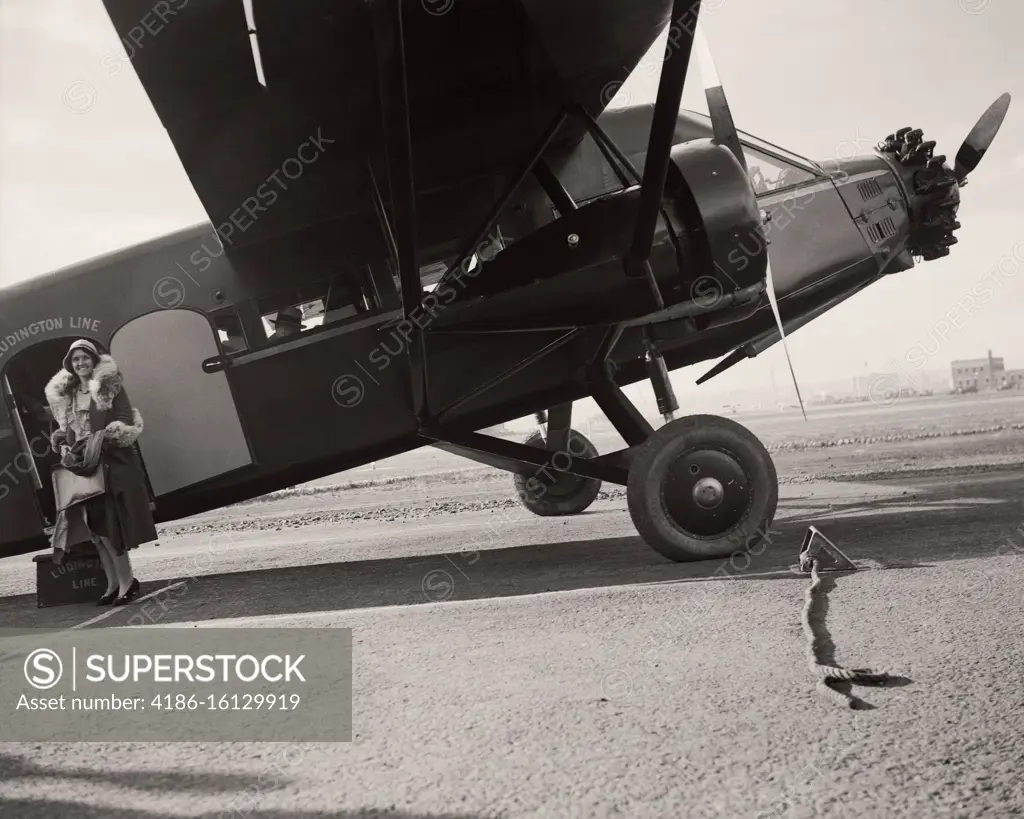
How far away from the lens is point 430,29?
530 cm

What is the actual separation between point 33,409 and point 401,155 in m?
3.77

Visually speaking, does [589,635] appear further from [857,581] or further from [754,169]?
[754,169]

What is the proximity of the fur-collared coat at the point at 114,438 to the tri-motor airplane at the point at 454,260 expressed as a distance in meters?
0.58

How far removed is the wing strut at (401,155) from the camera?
4.73m

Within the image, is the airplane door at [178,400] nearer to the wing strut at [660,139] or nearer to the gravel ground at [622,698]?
the gravel ground at [622,698]

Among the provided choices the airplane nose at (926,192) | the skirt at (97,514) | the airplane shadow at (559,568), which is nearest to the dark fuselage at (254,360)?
the skirt at (97,514)

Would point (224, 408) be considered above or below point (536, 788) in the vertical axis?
above

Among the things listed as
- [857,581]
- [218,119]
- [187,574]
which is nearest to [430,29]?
[218,119]

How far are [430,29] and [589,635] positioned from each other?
140 inches

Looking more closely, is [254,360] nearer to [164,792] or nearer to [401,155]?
[401,155]

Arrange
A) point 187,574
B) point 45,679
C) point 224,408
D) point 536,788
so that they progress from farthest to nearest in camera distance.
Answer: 1. point 187,574
2. point 224,408
3. point 45,679
4. point 536,788

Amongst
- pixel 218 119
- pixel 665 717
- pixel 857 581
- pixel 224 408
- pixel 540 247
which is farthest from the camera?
pixel 224 408

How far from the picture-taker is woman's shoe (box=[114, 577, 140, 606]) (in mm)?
6277

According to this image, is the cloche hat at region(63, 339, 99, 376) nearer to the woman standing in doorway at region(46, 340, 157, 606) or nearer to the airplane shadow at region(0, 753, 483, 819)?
the woman standing in doorway at region(46, 340, 157, 606)
